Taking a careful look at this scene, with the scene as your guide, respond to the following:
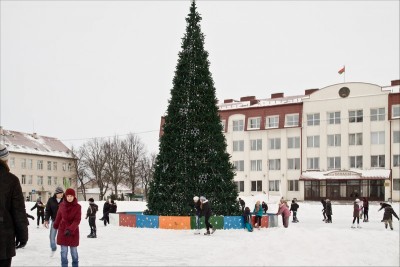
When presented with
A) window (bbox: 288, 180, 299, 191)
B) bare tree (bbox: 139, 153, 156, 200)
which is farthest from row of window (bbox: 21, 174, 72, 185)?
window (bbox: 288, 180, 299, 191)

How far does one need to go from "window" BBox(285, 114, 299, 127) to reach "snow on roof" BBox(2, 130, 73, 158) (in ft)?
132

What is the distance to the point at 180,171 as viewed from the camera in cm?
2441

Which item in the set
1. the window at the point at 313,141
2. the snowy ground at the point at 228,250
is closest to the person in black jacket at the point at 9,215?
the snowy ground at the point at 228,250

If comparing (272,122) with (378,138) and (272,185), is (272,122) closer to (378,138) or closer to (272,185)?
(272,185)

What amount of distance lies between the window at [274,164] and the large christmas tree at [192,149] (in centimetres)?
4032

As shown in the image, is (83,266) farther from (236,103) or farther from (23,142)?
(23,142)

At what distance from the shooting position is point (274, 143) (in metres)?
64.8

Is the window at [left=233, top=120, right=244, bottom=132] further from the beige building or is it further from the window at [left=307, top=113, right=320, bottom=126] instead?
the beige building

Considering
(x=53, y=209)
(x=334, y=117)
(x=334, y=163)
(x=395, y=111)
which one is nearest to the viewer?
(x=53, y=209)

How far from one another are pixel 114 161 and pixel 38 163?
1272 cm

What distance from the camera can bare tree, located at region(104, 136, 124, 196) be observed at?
250ft

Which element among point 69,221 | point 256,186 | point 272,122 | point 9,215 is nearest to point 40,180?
point 256,186

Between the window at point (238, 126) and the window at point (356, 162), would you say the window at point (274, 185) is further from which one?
the window at point (356, 162)

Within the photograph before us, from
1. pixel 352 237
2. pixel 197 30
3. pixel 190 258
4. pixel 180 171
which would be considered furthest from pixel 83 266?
pixel 197 30
